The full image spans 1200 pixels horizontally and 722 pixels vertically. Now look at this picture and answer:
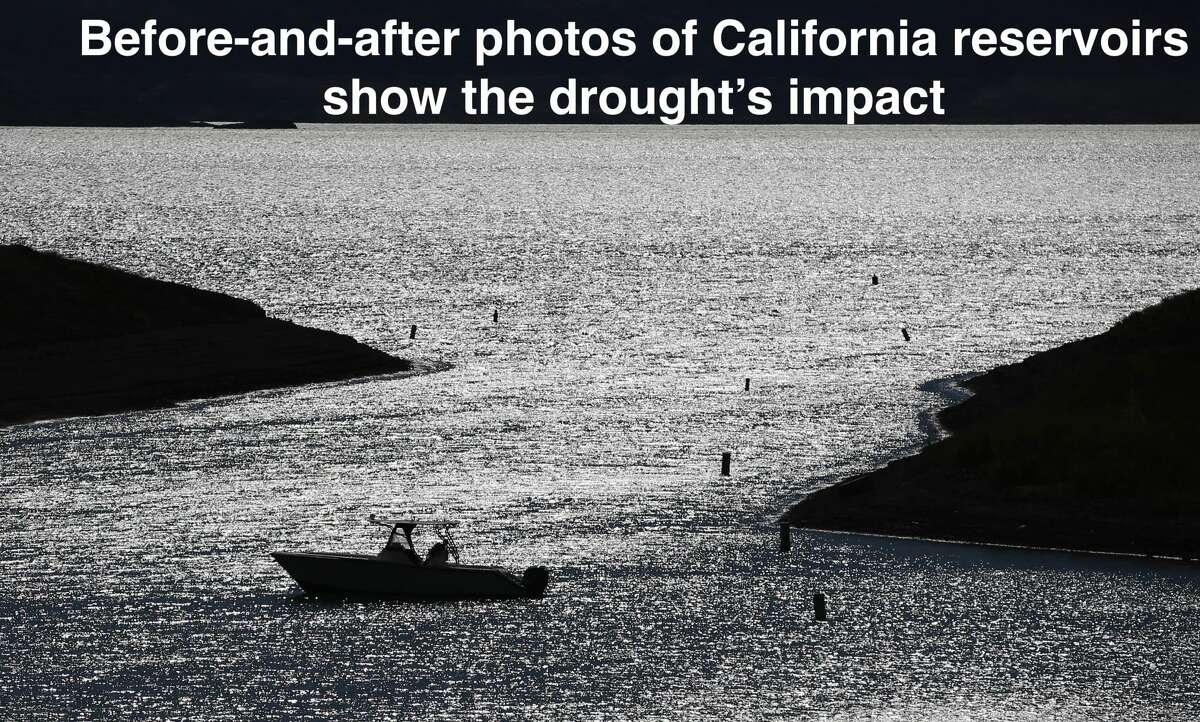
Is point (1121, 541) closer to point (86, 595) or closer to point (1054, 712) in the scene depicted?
point (1054, 712)

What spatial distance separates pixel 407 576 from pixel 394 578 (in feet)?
1.35

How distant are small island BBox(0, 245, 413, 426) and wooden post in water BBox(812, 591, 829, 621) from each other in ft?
135

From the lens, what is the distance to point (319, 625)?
49.9 meters

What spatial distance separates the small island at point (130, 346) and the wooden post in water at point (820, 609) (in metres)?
41.3

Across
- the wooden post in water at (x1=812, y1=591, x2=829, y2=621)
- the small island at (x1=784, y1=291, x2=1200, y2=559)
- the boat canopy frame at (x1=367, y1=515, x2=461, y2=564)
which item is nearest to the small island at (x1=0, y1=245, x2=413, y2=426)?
the boat canopy frame at (x1=367, y1=515, x2=461, y2=564)

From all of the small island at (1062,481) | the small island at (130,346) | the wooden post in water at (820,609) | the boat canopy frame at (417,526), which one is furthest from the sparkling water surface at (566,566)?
the small island at (130,346)

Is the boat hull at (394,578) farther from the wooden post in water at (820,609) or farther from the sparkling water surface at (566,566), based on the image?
the wooden post in water at (820,609)

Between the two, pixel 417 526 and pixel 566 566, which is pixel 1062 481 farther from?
pixel 417 526

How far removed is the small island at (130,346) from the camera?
83812mm

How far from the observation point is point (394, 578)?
173 ft

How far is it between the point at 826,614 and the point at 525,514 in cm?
1523

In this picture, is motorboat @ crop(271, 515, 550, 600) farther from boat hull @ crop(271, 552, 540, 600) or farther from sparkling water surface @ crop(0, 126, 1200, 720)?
sparkling water surface @ crop(0, 126, 1200, 720)

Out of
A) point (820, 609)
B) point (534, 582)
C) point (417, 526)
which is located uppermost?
point (417, 526)

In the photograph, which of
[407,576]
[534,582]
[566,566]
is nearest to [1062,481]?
[566,566]
